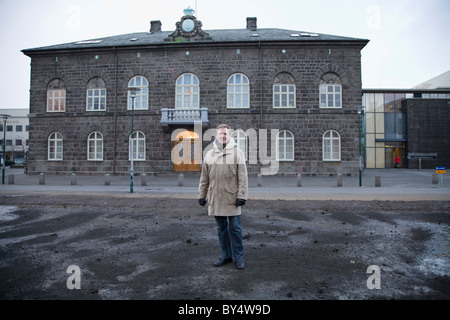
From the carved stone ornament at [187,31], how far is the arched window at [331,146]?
42.7ft

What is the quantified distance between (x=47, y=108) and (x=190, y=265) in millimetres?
26440

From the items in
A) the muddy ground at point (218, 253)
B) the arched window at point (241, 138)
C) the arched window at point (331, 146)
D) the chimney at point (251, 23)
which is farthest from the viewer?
the chimney at point (251, 23)

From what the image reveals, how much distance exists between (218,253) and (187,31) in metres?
22.5

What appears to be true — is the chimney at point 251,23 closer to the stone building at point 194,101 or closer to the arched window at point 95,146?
the stone building at point 194,101

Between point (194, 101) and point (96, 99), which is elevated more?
point (96, 99)

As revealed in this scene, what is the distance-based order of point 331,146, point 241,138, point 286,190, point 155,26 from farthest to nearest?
point 155,26 < point 241,138 < point 331,146 < point 286,190

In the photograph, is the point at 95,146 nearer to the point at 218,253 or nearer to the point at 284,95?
the point at 284,95

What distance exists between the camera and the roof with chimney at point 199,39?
73.3ft

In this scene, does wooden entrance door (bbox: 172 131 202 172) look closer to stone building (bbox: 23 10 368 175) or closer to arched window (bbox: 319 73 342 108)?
stone building (bbox: 23 10 368 175)

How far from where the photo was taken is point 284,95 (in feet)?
74.6

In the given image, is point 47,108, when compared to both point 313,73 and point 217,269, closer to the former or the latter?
point 313,73

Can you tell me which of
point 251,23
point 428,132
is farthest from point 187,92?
point 428,132

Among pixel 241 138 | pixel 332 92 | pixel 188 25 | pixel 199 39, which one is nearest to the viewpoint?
pixel 332 92

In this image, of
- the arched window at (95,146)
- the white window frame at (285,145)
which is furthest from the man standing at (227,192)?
the arched window at (95,146)
